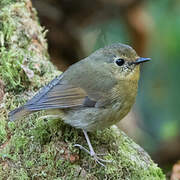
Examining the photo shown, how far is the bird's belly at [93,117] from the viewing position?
12.3ft

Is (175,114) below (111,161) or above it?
below

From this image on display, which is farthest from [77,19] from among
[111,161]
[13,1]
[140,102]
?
[111,161]

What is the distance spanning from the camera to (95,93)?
152 inches

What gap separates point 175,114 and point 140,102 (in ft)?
2.32

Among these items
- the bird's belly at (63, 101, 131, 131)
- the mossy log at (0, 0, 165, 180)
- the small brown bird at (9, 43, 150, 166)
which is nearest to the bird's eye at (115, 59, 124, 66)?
the small brown bird at (9, 43, 150, 166)

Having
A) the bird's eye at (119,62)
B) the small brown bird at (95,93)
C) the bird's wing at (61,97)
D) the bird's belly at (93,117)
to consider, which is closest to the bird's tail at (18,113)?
the small brown bird at (95,93)

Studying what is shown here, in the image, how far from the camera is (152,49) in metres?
6.94

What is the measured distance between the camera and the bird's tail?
3.54 metres

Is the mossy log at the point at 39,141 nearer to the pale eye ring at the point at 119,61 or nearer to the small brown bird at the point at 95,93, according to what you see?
the small brown bird at the point at 95,93

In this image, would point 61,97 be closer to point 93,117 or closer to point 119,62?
point 93,117

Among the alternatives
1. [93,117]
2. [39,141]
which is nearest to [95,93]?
[93,117]

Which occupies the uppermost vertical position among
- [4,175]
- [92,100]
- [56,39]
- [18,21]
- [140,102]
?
[18,21]

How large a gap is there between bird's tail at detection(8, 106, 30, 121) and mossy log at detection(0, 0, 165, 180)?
0.52ft

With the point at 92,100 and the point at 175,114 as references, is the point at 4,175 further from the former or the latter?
the point at 175,114
